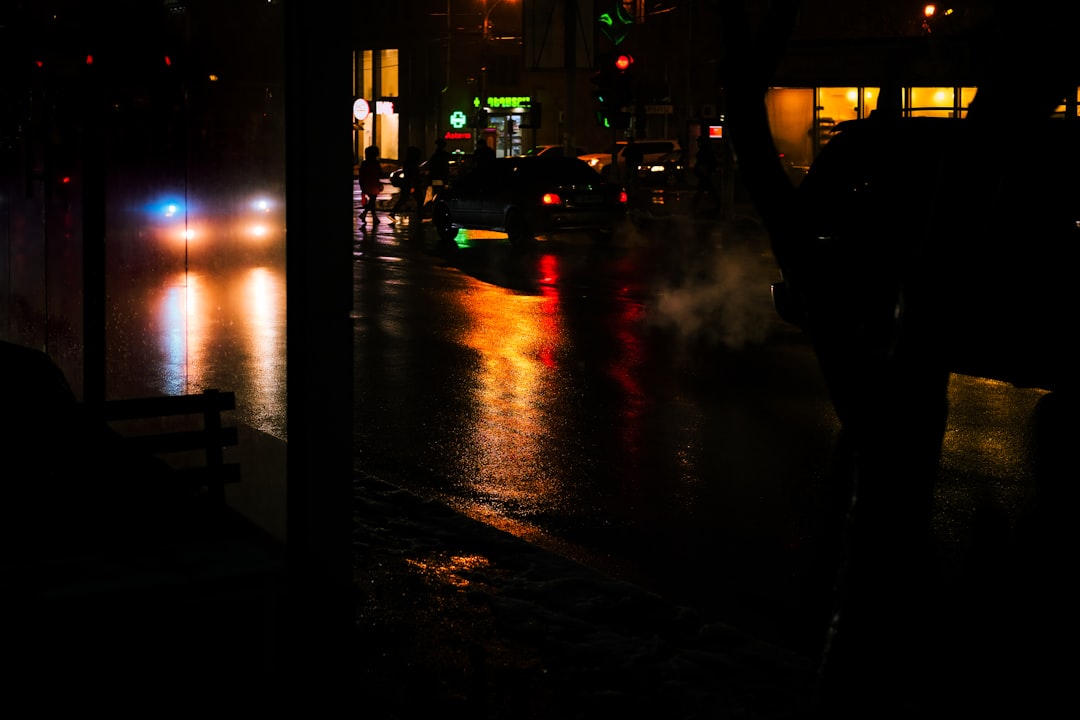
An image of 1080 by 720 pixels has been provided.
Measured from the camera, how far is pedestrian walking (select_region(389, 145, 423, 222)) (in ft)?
115

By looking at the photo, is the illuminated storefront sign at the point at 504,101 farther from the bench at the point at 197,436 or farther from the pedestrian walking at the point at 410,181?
the bench at the point at 197,436

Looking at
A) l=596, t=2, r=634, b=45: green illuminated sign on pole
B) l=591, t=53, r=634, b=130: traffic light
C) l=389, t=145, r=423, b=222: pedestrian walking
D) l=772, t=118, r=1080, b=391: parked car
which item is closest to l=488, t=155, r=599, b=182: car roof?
l=591, t=53, r=634, b=130: traffic light

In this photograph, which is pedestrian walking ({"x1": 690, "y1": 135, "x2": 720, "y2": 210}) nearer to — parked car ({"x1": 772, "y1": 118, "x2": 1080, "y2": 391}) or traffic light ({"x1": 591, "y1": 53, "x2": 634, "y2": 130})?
traffic light ({"x1": 591, "y1": 53, "x2": 634, "y2": 130})

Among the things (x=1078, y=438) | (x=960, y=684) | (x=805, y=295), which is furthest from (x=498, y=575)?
(x=1078, y=438)

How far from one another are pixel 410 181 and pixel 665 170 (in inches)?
309

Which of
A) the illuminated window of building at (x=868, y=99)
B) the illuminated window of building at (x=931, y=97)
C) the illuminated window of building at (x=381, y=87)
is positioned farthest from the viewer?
the illuminated window of building at (x=381, y=87)

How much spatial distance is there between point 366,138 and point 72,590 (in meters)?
77.5

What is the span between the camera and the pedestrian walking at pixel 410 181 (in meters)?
35.2

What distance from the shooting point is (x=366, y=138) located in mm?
79625

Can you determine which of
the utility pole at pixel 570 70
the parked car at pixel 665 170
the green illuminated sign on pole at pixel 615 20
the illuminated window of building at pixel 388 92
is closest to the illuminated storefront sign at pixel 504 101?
the illuminated window of building at pixel 388 92

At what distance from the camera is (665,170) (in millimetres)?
39969

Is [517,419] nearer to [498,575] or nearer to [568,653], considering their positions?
[498,575]

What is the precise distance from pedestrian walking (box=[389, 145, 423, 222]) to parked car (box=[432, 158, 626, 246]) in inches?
283

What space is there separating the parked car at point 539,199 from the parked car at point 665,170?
9555 mm
